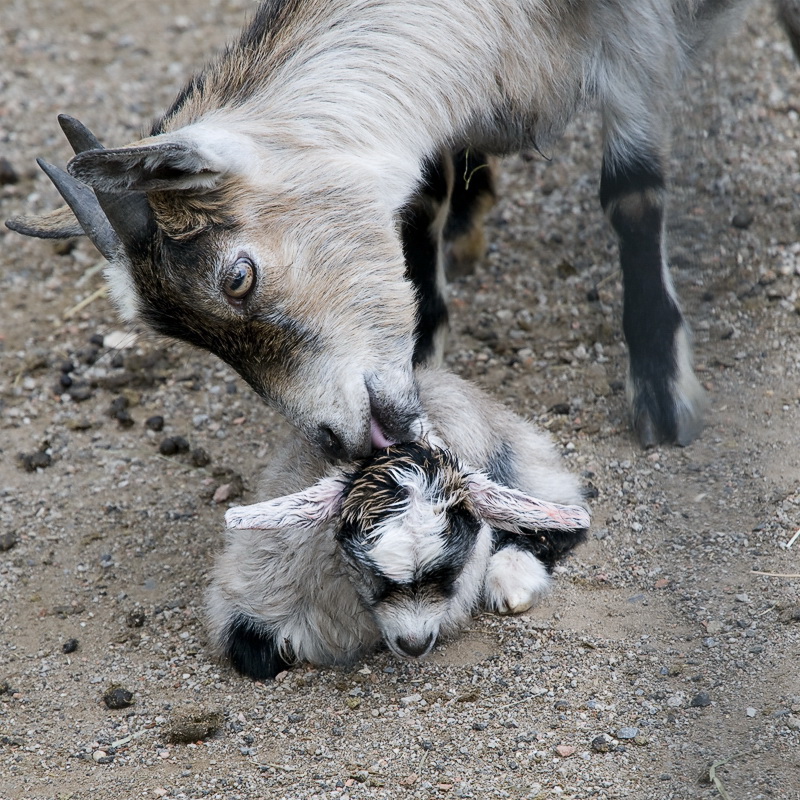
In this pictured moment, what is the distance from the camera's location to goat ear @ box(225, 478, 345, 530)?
10.6ft

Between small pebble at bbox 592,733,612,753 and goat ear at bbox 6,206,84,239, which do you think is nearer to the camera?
small pebble at bbox 592,733,612,753

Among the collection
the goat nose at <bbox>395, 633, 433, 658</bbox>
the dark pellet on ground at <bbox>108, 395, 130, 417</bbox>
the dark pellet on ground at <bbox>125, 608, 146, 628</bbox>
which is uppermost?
the goat nose at <bbox>395, 633, 433, 658</bbox>

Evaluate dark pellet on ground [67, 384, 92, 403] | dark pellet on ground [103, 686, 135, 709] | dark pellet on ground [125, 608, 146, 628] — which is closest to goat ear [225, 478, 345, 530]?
dark pellet on ground [103, 686, 135, 709]

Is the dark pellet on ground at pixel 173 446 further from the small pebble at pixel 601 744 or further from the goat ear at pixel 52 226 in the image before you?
the small pebble at pixel 601 744

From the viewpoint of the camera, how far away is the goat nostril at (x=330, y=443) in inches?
134

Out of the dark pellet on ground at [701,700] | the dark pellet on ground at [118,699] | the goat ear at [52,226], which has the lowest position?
the dark pellet on ground at [118,699]

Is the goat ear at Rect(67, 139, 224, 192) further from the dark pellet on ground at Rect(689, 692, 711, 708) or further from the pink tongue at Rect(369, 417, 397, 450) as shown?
the dark pellet on ground at Rect(689, 692, 711, 708)

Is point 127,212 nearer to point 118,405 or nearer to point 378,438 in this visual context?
point 378,438

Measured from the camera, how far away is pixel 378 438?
11.3 feet

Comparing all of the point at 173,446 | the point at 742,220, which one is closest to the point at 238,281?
the point at 173,446

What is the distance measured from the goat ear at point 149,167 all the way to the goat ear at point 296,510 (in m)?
0.94

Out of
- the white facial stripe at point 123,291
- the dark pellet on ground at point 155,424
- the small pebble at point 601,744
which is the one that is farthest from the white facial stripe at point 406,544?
the dark pellet on ground at point 155,424

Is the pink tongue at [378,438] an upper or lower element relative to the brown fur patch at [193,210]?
lower

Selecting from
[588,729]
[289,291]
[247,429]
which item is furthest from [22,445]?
[588,729]
